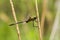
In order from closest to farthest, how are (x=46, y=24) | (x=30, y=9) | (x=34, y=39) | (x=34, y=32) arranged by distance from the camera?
(x=34, y=39), (x=34, y=32), (x=30, y=9), (x=46, y=24)

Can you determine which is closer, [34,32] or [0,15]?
[34,32]

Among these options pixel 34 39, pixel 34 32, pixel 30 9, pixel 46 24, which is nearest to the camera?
pixel 34 39

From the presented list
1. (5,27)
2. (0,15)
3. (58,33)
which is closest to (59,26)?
(58,33)

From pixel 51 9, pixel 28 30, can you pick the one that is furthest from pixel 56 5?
pixel 28 30

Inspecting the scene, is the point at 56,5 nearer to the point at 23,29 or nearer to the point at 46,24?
the point at 46,24

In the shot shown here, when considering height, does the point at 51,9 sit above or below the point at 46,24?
above

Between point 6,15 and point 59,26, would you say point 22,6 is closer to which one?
point 6,15
